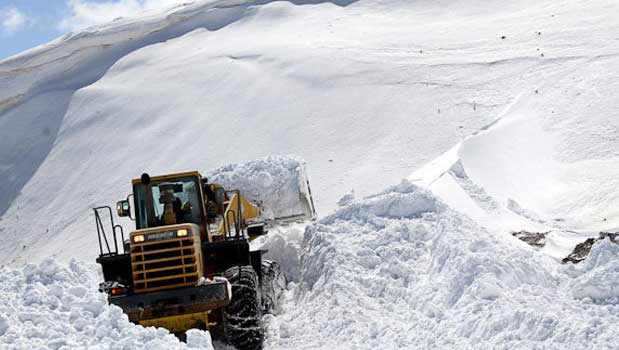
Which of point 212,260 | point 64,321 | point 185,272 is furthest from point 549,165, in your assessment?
point 64,321

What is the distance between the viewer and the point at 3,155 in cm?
2453

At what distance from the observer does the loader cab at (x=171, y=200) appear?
9.86 metres

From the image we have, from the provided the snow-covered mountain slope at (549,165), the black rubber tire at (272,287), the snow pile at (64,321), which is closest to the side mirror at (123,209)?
the black rubber tire at (272,287)

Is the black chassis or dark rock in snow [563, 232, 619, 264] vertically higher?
the black chassis

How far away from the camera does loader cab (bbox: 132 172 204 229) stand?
32.3 ft

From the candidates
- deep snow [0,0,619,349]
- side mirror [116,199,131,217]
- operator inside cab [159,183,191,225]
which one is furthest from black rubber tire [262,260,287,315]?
side mirror [116,199,131,217]

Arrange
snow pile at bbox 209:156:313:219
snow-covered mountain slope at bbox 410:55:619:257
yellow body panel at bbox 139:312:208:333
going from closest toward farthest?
1. yellow body panel at bbox 139:312:208:333
2. snow-covered mountain slope at bbox 410:55:619:257
3. snow pile at bbox 209:156:313:219

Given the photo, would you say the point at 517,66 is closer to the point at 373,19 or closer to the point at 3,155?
the point at 373,19

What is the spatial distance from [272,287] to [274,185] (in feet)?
11.6

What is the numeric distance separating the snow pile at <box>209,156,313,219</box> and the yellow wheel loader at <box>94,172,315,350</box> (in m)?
3.49

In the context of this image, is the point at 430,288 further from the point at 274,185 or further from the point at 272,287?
the point at 274,185

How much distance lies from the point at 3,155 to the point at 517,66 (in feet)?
49.9

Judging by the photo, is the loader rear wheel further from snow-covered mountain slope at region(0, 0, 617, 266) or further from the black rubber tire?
snow-covered mountain slope at region(0, 0, 617, 266)

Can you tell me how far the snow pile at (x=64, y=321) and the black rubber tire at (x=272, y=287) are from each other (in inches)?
109
